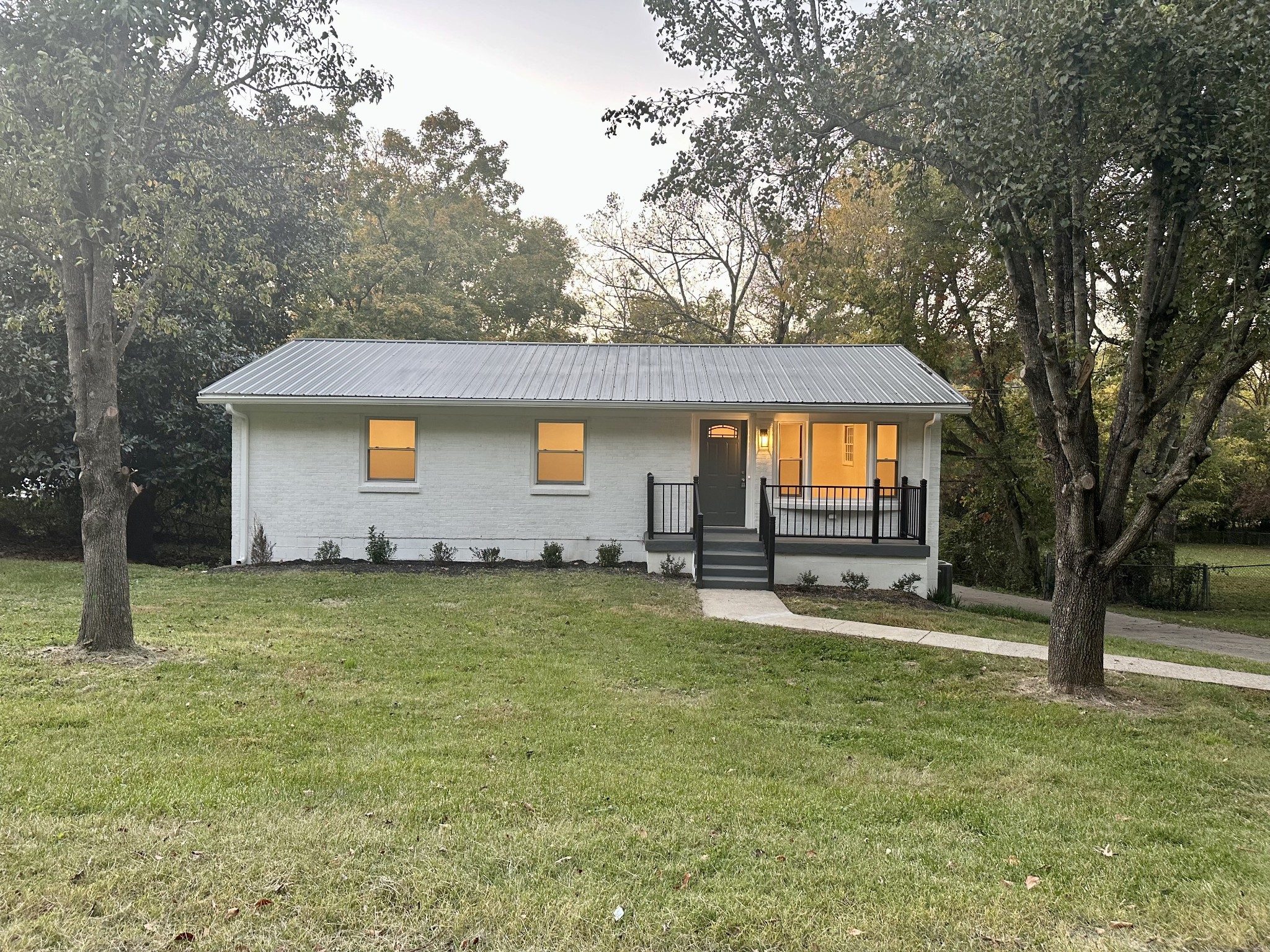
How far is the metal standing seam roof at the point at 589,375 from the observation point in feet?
43.1

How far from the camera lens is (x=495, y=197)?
1209 inches

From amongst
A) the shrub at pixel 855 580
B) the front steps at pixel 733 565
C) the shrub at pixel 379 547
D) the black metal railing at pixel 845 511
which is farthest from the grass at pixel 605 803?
the shrub at pixel 379 547

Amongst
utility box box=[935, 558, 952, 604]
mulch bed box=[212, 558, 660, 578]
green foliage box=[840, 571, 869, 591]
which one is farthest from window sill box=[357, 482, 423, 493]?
utility box box=[935, 558, 952, 604]

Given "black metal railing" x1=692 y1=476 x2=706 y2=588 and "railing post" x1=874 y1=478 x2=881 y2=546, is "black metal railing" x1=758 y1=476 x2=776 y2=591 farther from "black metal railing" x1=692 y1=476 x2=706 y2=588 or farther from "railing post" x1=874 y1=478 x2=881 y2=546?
"railing post" x1=874 y1=478 x2=881 y2=546

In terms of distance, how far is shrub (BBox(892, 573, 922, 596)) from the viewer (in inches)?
496

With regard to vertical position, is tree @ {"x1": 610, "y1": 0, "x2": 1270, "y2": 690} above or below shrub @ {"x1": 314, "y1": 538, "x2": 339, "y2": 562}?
above

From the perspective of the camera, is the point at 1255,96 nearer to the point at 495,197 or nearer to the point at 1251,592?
the point at 1251,592

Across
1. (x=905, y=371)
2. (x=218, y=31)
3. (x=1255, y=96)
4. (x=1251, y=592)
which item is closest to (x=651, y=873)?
(x=1255, y=96)

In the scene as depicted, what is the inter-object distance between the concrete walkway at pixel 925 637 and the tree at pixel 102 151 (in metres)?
6.66

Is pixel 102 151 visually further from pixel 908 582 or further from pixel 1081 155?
pixel 908 582

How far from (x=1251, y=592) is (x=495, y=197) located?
28.5 metres

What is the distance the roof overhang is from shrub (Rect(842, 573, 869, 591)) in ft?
9.24

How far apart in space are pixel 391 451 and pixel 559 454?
3.11 m

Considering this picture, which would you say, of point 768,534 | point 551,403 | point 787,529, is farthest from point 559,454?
point 787,529
